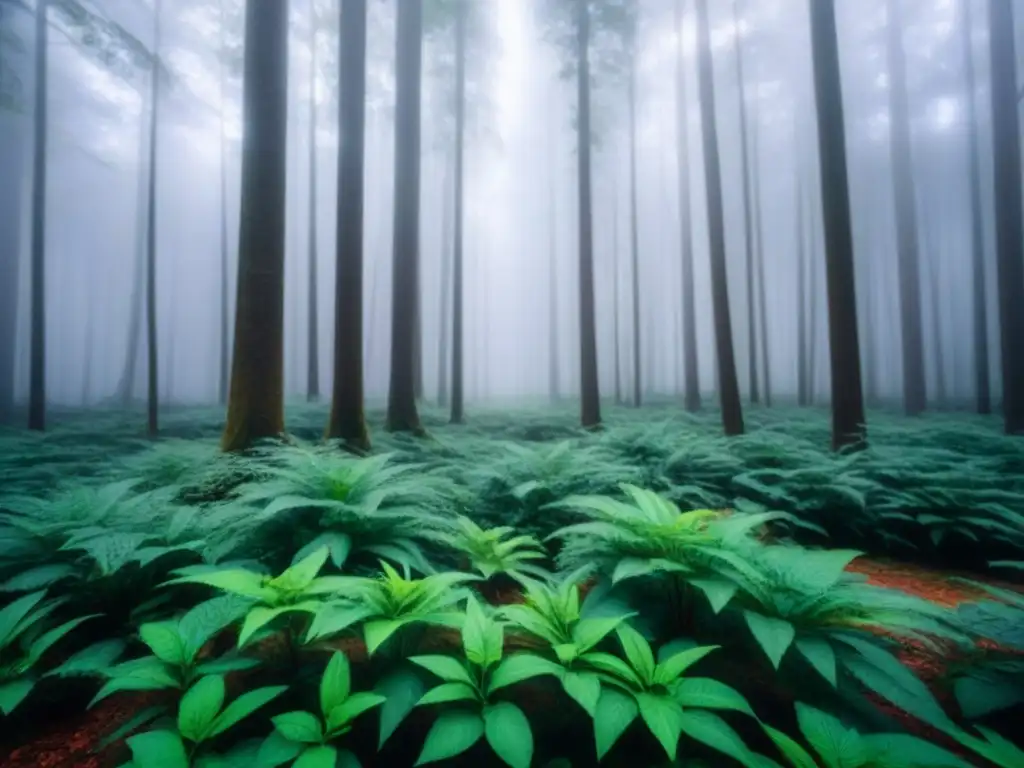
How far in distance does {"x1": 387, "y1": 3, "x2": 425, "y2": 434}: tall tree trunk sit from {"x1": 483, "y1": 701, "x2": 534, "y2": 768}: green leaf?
779cm

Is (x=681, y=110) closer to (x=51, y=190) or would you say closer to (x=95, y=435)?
(x=95, y=435)

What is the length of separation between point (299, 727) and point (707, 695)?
4.92 feet

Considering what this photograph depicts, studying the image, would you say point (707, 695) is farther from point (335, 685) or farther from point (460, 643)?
point (335, 685)

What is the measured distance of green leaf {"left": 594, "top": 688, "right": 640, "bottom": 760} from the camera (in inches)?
60.5

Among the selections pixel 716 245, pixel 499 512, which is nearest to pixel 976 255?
pixel 716 245

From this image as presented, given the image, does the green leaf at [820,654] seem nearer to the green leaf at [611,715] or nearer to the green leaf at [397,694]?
the green leaf at [611,715]

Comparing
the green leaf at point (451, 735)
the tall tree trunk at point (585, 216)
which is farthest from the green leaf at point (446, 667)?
the tall tree trunk at point (585, 216)

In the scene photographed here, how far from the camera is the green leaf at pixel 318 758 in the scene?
149 centimetres

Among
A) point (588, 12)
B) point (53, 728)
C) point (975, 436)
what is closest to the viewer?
point (53, 728)

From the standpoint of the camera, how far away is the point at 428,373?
58406mm

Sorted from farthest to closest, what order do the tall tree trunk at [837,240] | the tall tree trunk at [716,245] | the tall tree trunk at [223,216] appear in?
the tall tree trunk at [223,216] < the tall tree trunk at [716,245] < the tall tree trunk at [837,240]

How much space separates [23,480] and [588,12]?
1344cm

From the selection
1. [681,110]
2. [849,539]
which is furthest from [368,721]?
[681,110]

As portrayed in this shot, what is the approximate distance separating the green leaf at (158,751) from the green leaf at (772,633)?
2164 mm
